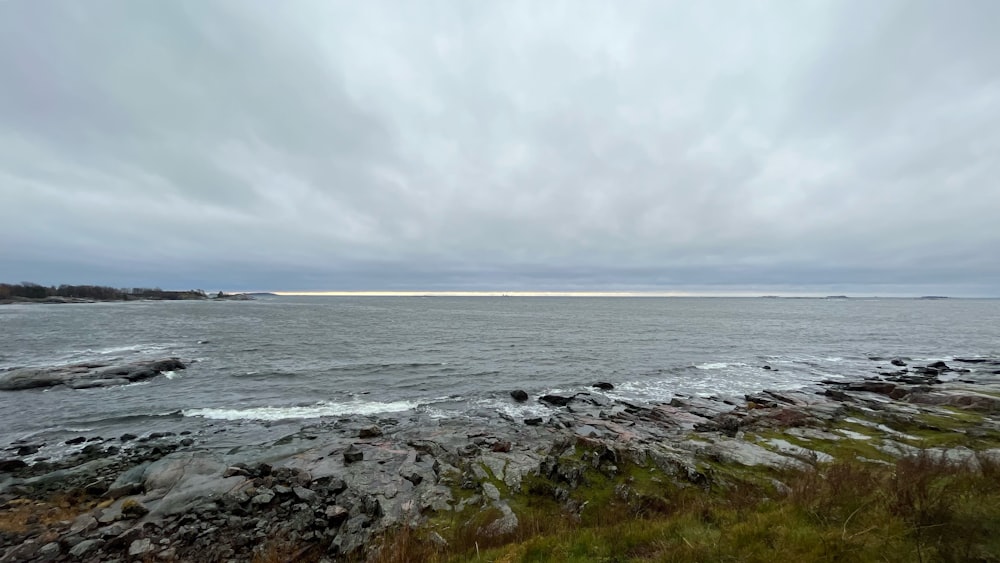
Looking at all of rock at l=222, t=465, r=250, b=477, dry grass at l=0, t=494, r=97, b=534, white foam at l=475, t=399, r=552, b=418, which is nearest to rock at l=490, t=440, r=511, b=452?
white foam at l=475, t=399, r=552, b=418

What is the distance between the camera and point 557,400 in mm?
28312

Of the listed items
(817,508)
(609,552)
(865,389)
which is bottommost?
(865,389)

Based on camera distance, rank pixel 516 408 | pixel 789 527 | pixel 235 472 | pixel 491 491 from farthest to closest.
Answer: pixel 516 408 < pixel 235 472 < pixel 491 491 < pixel 789 527

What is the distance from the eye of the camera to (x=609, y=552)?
7367mm

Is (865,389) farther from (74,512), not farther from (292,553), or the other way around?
(74,512)

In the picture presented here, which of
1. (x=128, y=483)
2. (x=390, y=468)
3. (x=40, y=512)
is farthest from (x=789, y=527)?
(x=40, y=512)

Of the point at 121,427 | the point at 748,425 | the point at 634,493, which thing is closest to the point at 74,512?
the point at 121,427

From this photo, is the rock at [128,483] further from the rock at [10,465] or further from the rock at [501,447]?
the rock at [501,447]

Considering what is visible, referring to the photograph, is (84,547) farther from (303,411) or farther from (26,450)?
(303,411)

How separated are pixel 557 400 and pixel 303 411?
16640mm

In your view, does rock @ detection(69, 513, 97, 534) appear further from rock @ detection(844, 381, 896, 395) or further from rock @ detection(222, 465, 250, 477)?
rock @ detection(844, 381, 896, 395)

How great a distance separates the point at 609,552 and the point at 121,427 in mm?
27298

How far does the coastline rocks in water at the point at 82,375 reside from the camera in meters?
29.8

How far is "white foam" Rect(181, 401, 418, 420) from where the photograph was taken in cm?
2438
